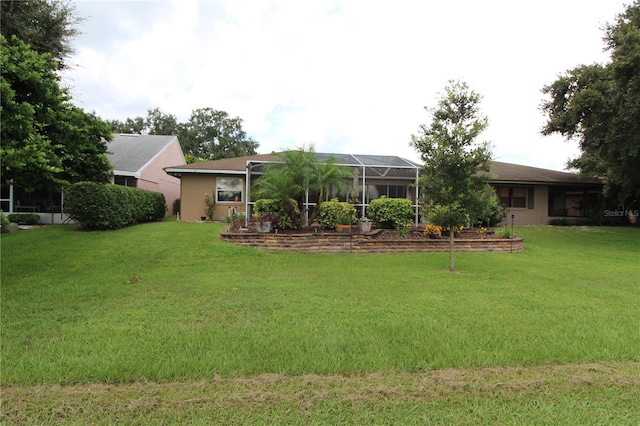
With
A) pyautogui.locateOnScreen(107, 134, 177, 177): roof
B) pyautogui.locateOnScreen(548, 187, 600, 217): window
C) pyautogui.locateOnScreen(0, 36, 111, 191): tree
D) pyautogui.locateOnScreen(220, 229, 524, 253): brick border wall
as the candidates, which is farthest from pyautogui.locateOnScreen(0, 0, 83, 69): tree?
pyautogui.locateOnScreen(548, 187, 600, 217): window

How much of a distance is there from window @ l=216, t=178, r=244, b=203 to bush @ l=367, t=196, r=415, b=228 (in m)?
8.07

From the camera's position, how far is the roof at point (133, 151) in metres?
18.2

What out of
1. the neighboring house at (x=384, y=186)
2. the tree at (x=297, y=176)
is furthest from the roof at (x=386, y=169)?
the tree at (x=297, y=176)

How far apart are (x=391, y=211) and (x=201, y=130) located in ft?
123

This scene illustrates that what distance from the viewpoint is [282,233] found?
11.0 meters

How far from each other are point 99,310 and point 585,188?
79.4 ft

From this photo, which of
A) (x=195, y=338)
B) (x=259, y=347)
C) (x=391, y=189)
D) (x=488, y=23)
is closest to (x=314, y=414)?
(x=259, y=347)

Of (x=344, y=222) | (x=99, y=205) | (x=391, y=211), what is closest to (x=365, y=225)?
(x=344, y=222)

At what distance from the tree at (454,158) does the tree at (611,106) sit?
8.46 meters

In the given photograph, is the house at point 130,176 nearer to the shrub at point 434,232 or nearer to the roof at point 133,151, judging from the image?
the roof at point 133,151

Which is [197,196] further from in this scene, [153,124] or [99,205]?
[153,124]

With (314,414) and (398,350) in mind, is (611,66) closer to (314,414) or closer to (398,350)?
(398,350)

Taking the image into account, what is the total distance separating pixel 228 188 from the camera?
17969mm

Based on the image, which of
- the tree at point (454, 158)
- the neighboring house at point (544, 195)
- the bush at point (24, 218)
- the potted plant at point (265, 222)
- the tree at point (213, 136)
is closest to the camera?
the tree at point (454, 158)
